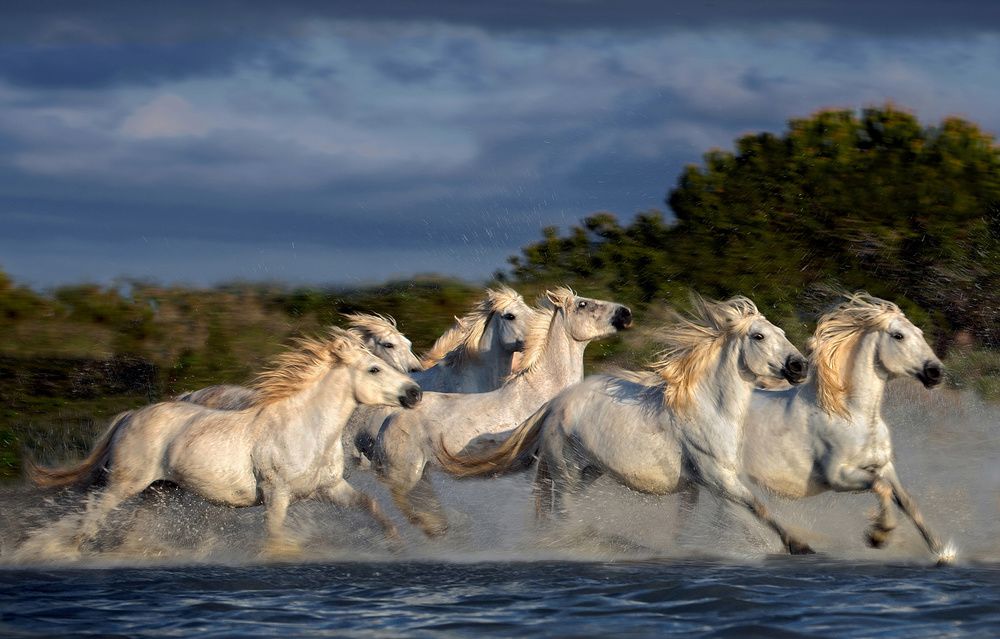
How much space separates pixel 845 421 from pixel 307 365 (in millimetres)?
3269

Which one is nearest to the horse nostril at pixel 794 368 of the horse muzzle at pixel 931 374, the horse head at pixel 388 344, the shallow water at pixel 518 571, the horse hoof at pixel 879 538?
the horse muzzle at pixel 931 374

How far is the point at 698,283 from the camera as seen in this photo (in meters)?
13.6

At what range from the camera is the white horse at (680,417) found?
697 cm

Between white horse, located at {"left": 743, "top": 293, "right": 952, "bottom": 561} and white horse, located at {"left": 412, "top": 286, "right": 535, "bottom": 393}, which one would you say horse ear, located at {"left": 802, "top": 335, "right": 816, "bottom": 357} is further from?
white horse, located at {"left": 412, "top": 286, "right": 535, "bottom": 393}

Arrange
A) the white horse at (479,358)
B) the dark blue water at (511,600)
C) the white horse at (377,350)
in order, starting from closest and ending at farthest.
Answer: the dark blue water at (511,600) → the white horse at (479,358) → the white horse at (377,350)

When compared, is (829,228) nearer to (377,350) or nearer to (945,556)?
(377,350)

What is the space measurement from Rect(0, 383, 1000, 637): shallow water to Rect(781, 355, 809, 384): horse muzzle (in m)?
0.87

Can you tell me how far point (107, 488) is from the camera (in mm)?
7199

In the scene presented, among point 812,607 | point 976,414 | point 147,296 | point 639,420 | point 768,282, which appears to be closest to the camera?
point 812,607

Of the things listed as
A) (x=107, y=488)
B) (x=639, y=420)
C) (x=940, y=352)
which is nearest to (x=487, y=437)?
(x=639, y=420)

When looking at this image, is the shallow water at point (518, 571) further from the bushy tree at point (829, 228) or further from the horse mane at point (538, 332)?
the bushy tree at point (829, 228)

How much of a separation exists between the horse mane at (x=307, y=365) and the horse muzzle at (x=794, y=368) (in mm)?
2508

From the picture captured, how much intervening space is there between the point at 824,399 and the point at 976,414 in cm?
471

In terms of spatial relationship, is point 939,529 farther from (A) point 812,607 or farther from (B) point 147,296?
(B) point 147,296
